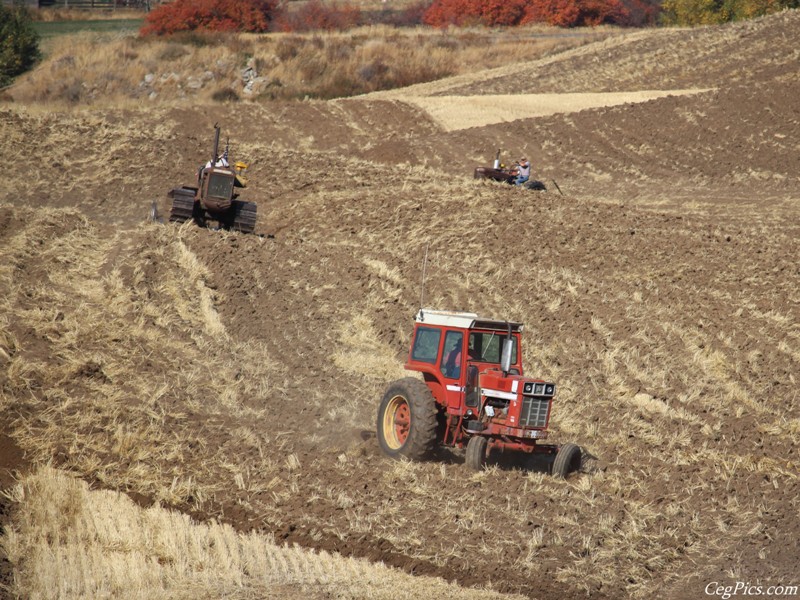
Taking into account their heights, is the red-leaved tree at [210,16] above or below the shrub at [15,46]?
above

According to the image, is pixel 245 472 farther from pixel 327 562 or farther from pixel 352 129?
pixel 352 129

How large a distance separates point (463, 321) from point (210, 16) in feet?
184

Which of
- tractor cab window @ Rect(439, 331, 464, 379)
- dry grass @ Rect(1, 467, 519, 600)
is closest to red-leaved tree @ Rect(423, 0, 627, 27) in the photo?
tractor cab window @ Rect(439, 331, 464, 379)

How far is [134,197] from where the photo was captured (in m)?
29.6

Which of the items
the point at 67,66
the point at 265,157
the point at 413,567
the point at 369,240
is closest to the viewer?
the point at 413,567

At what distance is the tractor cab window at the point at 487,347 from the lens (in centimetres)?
1303

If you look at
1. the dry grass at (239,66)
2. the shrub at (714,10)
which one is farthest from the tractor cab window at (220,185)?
the shrub at (714,10)

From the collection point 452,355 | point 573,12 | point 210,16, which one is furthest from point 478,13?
point 452,355

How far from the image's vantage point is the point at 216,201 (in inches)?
970

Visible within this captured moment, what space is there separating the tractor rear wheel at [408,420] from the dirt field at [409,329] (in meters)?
0.42

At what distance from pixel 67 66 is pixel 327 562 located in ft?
158

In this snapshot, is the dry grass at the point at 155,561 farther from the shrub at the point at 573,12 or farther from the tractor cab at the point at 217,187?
the shrub at the point at 573,12

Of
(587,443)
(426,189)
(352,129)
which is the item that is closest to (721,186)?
(426,189)

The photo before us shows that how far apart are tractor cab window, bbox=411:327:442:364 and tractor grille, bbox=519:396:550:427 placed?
1383mm
